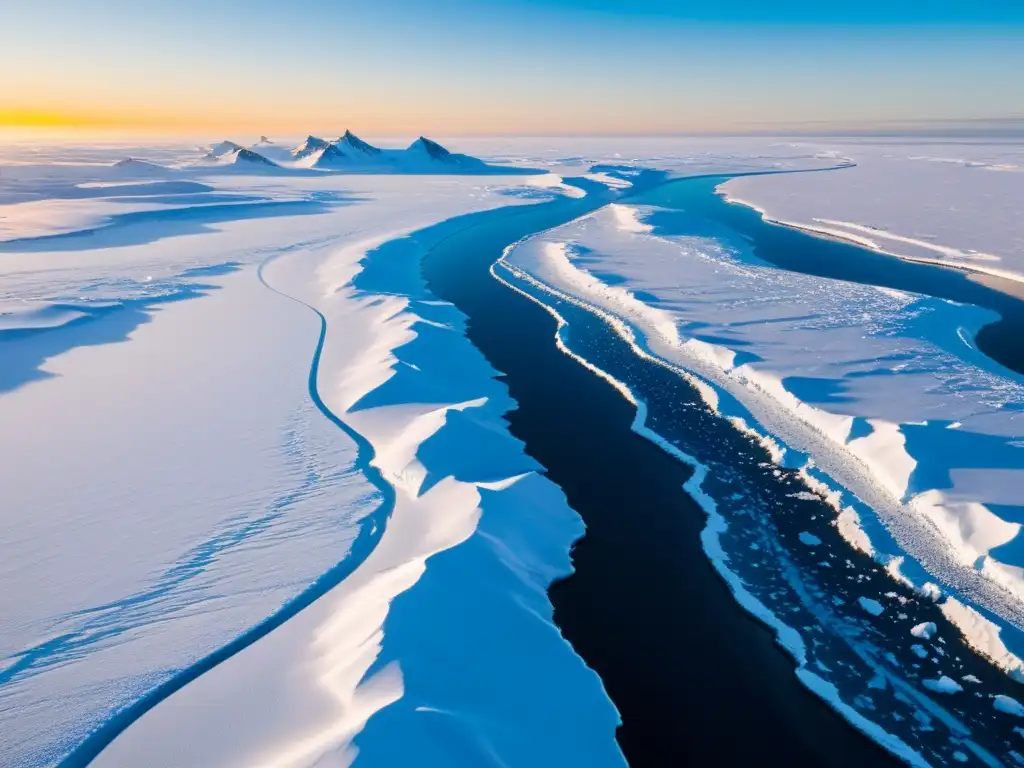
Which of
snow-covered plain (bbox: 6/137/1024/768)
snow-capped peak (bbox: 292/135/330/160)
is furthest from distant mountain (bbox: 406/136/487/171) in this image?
snow-covered plain (bbox: 6/137/1024/768)

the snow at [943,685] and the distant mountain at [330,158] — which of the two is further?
the distant mountain at [330,158]

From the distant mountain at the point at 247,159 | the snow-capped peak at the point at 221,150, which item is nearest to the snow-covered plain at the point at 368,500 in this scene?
the distant mountain at the point at 247,159

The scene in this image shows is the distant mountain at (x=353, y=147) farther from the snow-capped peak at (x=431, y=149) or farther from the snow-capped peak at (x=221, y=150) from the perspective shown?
the snow-capped peak at (x=221, y=150)

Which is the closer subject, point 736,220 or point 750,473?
point 750,473

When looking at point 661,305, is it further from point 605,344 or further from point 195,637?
point 195,637

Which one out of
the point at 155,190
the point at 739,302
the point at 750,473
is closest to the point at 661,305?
the point at 739,302

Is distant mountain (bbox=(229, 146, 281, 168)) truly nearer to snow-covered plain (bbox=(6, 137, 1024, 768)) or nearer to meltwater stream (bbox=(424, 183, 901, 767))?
snow-covered plain (bbox=(6, 137, 1024, 768))
